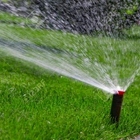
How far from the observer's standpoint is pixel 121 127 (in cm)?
448

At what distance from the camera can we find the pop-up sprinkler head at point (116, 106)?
4184 mm

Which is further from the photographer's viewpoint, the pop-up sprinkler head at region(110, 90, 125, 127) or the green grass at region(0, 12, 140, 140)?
the pop-up sprinkler head at region(110, 90, 125, 127)

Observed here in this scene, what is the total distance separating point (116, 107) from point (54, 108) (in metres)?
0.64

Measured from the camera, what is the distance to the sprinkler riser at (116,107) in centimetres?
420

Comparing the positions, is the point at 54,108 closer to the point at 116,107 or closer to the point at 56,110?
the point at 56,110

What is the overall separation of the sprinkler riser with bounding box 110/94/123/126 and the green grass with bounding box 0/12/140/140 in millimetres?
82

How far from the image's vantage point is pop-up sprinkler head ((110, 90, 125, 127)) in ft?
13.7

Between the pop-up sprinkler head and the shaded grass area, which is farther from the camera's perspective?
the pop-up sprinkler head

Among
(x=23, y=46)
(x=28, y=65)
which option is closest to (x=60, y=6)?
(x=23, y=46)

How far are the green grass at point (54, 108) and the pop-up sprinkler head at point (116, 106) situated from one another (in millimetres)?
86

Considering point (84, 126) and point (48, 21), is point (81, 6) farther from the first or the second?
point (84, 126)

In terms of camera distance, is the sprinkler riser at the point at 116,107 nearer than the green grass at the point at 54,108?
No

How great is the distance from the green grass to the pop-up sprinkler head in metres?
0.09

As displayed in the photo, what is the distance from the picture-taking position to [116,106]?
4.27 meters
